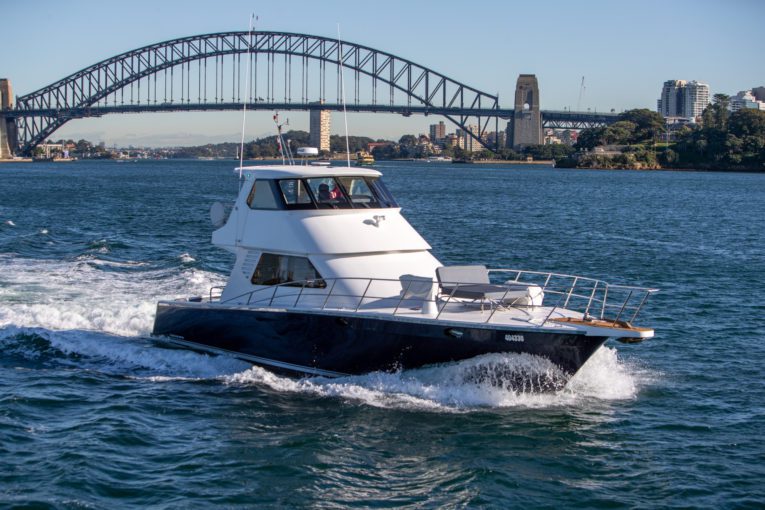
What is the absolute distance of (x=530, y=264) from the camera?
26672mm

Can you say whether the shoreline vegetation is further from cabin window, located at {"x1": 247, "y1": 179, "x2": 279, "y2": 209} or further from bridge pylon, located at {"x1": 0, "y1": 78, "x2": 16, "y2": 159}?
cabin window, located at {"x1": 247, "y1": 179, "x2": 279, "y2": 209}

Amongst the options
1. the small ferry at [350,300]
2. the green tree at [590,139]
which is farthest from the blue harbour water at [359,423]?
the green tree at [590,139]

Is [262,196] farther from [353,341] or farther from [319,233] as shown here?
[353,341]

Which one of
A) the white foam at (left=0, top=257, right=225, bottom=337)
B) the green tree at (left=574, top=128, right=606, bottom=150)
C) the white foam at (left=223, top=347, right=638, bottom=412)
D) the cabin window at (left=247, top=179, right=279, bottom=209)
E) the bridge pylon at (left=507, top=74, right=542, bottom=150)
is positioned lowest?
the white foam at (left=223, top=347, right=638, bottom=412)

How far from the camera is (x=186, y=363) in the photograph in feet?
49.3

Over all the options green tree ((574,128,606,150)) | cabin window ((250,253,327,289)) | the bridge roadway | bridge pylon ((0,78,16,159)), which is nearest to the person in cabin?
cabin window ((250,253,327,289))

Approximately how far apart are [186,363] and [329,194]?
376 centimetres

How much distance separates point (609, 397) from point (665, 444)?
181 centimetres

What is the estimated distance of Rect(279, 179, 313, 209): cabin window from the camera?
1466 centimetres

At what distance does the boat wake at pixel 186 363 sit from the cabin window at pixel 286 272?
4.77 ft

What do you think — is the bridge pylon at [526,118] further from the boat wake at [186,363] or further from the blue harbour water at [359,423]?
the boat wake at [186,363]

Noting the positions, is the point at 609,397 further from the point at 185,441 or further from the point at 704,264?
the point at 704,264

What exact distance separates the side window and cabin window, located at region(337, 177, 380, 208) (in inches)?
25.2

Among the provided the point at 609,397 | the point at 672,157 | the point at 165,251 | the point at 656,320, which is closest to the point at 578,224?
the point at 165,251
